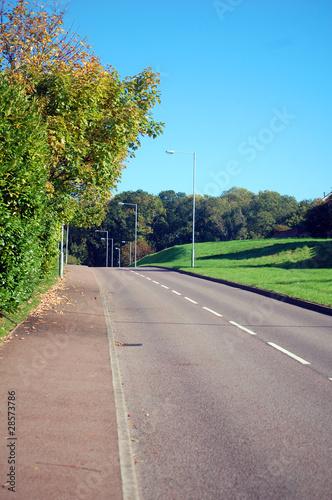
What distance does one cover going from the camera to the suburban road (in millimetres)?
3754

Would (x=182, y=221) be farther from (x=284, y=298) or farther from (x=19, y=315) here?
(x=19, y=315)

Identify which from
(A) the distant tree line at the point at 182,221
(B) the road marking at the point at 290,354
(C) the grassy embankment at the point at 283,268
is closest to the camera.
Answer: (B) the road marking at the point at 290,354

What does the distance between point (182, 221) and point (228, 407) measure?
4218 inches

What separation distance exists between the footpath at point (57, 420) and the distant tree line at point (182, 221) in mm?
73279

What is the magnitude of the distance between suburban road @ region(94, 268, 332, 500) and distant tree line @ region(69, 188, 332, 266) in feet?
231

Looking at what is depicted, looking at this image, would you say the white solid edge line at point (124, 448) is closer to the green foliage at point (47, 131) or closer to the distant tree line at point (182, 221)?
the green foliage at point (47, 131)

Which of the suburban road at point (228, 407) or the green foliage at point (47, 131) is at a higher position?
the green foliage at point (47, 131)

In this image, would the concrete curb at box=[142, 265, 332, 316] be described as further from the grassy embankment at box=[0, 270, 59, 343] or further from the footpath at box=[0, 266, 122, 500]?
the grassy embankment at box=[0, 270, 59, 343]

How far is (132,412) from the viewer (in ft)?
17.3

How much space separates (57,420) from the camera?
181 inches

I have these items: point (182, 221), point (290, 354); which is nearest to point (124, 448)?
point (290, 354)

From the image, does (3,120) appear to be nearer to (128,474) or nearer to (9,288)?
(9,288)

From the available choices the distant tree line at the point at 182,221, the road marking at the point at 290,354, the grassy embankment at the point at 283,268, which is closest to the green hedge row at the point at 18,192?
the road marking at the point at 290,354

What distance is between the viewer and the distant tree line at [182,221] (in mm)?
93938
